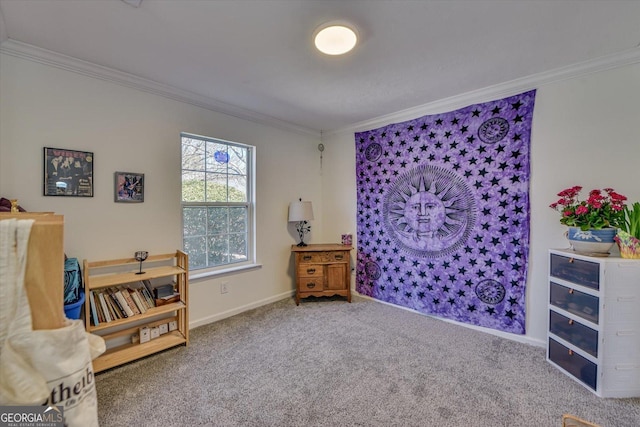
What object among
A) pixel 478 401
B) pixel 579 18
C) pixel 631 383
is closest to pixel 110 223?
pixel 478 401

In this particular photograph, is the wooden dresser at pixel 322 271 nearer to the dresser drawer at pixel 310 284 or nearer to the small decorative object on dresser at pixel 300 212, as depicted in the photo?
the dresser drawer at pixel 310 284

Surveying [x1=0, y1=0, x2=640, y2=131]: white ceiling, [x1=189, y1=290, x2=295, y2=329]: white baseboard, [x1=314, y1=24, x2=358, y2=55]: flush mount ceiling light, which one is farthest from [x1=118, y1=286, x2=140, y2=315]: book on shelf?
[x1=314, y1=24, x2=358, y2=55]: flush mount ceiling light

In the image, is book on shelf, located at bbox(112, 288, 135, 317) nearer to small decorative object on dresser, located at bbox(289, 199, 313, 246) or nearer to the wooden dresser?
the wooden dresser

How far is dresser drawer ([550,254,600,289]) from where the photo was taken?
1.73 meters

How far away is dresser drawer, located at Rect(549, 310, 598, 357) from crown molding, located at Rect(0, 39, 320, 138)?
132 inches

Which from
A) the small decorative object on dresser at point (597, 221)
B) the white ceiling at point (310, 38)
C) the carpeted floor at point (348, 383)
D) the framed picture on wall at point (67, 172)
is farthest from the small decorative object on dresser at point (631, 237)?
the framed picture on wall at point (67, 172)

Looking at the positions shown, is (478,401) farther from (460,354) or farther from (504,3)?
(504,3)

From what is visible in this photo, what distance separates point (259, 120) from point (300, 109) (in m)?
0.54

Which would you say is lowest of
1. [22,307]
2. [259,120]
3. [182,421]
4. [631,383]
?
[182,421]

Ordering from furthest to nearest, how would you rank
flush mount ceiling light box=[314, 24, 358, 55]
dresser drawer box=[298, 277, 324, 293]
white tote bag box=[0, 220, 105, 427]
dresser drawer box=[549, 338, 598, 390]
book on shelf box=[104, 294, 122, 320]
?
dresser drawer box=[298, 277, 324, 293] → book on shelf box=[104, 294, 122, 320] → dresser drawer box=[549, 338, 598, 390] → flush mount ceiling light box=[314, 24, 358, 55] → white tote bag box=[0, 220, 105, 427]

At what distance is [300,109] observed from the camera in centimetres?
298

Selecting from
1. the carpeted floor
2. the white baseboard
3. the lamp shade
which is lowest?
the carpeted floor

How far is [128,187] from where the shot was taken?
2.24 metres

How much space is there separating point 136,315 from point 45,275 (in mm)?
1792
